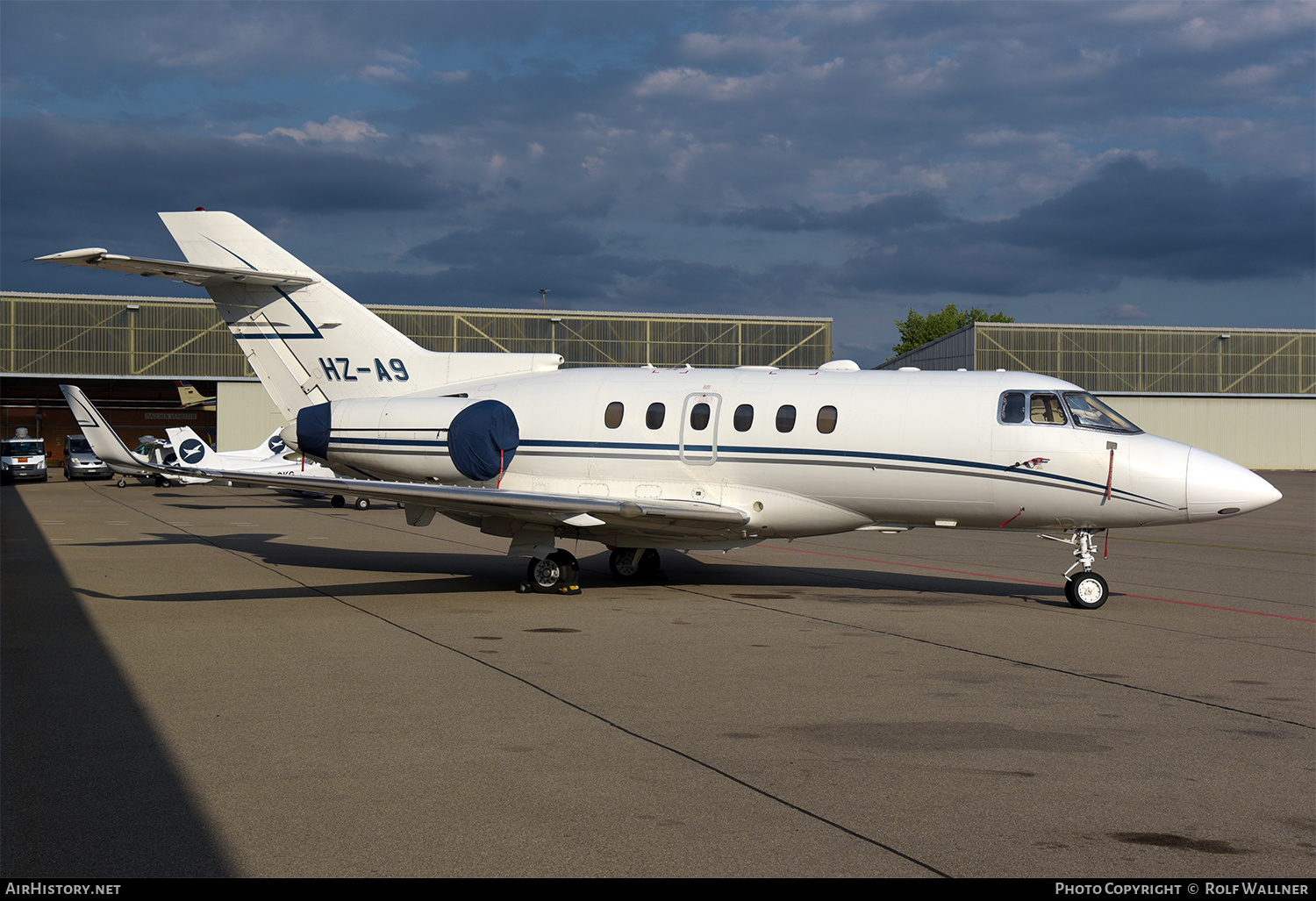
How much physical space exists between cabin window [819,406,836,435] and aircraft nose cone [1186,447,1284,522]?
4.32 metres

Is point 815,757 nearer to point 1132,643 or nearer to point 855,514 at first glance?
point 1132,643

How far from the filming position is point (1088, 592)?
13273 mm

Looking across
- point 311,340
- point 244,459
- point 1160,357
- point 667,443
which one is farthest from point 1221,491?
point 1160,357

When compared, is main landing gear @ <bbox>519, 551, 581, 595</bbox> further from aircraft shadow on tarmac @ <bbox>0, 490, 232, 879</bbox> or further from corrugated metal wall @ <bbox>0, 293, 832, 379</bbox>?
corrugated metal wall @ <bbox>0, 293, 832, 379</bbox>

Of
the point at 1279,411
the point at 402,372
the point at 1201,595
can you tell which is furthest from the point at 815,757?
the point at 1279,411

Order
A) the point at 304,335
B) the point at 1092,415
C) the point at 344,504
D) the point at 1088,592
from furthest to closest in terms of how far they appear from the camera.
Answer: the point at 344,504, the point at 304,335, the point at 1092,415, the point at 1088,592

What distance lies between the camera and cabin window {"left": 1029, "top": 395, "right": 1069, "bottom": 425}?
13.4m

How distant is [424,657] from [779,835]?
211 inches

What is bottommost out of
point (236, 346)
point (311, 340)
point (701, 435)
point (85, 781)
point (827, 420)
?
point (85, 781)

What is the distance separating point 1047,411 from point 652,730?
8255 mm

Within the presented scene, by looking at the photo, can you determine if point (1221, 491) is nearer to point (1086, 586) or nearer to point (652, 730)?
point (1086, 586)

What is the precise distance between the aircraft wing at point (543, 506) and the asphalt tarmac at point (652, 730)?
Result: 1013 mm

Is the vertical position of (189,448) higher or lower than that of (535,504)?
higher

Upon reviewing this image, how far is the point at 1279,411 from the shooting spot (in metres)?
62.6
